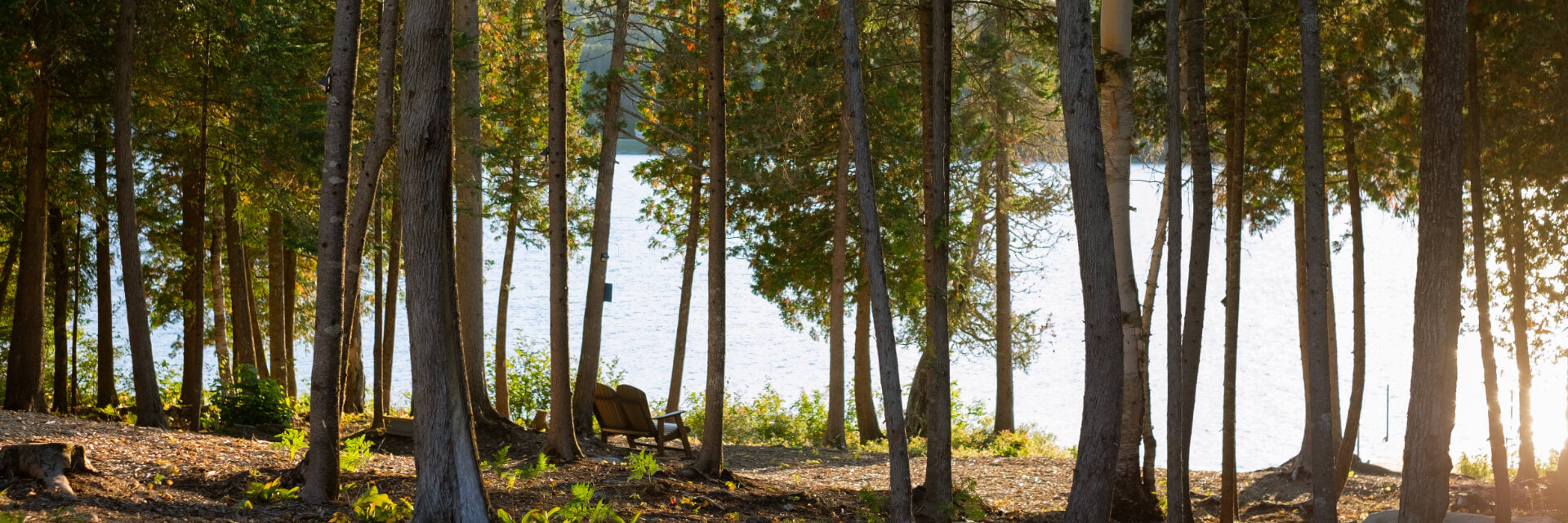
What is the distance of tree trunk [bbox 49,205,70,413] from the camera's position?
12953 millimetres

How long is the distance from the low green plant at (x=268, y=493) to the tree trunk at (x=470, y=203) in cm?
429

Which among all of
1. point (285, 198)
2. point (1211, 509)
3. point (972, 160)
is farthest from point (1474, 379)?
point (285, 198)

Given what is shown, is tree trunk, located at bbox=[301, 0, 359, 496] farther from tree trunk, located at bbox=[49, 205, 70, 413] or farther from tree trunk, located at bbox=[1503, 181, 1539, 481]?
tree trunk, located at bbox=[1503, 181, 1539, 481]

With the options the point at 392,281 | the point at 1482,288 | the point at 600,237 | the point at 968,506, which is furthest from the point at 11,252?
the point at 1482,288

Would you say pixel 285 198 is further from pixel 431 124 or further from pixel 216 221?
pixel 431 124

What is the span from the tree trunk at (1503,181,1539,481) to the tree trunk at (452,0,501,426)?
424 inches

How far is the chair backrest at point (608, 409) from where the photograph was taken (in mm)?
10398

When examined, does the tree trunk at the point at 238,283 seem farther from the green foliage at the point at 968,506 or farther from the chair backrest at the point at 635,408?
the green foliage at the point at 968,506

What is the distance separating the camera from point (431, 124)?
5.79 m

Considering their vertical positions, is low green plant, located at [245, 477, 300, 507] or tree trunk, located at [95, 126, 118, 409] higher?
tree trunk, located at [95, 126, 118, 409]

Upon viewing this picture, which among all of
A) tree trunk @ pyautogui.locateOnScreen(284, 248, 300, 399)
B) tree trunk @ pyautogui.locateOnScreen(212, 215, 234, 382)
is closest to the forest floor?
tree trunk @ pyautogui.locateOnScreen(212, 215, 234, 382)

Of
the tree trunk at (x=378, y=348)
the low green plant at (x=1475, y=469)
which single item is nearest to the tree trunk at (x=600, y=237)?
the tree trunk at (x=378, y=348)

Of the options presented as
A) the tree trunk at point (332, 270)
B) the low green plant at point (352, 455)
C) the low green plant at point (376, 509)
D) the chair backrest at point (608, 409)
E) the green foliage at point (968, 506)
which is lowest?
the green foliage at point (968, 506)

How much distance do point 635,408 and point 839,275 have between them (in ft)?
16.4
